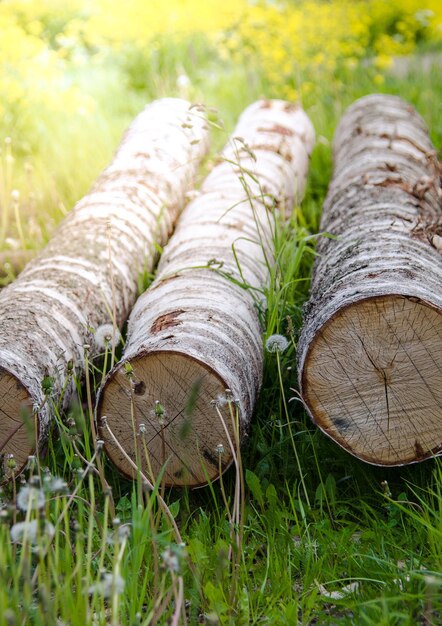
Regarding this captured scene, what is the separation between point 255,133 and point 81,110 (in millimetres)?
2037

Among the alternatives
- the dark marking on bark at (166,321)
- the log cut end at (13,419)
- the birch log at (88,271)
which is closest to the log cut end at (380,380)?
the dark marking on bark at (166,321)

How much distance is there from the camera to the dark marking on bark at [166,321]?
233 cm

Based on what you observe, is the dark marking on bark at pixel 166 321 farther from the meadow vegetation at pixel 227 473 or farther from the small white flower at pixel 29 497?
the small white flower at pixel 29 497

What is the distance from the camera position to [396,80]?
675 centimetres

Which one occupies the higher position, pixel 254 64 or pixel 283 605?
pixel 254 64

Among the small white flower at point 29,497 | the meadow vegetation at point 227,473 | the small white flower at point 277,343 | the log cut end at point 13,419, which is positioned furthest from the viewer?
the small white flower at point 277,343

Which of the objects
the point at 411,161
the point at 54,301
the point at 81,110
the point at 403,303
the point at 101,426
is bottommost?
the point at 101,426

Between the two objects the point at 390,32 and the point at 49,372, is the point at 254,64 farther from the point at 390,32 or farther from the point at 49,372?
the point at 49,372

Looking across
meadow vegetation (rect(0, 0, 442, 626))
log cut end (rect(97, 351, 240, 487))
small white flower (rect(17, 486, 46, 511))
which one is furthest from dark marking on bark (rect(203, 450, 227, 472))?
small white flower (rect(17, 486, 46, 511))

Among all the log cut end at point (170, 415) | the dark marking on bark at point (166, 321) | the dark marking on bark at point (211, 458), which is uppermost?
the dark marking on bark at point (166, 321)

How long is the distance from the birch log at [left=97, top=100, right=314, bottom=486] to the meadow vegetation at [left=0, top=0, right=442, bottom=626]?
0.10 m

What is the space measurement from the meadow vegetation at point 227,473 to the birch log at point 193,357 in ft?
0.33

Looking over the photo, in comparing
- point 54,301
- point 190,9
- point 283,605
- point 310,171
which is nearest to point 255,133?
point 310,171

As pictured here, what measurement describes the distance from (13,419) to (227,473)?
0.71 metres
